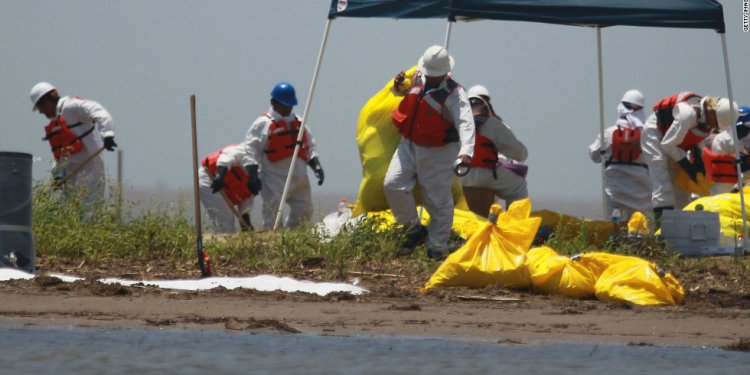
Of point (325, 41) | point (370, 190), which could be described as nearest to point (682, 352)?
point (370, 190)

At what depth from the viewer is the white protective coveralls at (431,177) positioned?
12047mm

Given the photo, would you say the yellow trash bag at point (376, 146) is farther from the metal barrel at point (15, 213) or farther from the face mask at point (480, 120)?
the metal barrel at point (15, 213)

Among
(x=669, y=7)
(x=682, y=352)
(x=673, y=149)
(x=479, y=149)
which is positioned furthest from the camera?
(x=673, y=149)

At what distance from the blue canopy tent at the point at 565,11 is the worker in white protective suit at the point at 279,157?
11.4 feet

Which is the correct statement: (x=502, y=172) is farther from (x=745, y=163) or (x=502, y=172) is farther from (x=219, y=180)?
(x=219, y=180)

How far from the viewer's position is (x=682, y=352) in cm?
770

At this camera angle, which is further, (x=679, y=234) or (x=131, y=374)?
(x=679, y=234)

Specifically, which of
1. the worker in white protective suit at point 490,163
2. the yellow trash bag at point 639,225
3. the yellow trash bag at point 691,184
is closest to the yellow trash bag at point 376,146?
the worker in white protective suit at point 490,163

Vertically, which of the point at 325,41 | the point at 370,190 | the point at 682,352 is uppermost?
the point at 325,41

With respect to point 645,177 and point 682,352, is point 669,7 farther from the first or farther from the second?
point 682,352

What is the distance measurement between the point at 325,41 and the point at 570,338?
642 cm

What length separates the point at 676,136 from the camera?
14391 mm

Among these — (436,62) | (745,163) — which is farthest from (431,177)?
(745,163)

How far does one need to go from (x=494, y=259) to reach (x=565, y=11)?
11.5 ft
